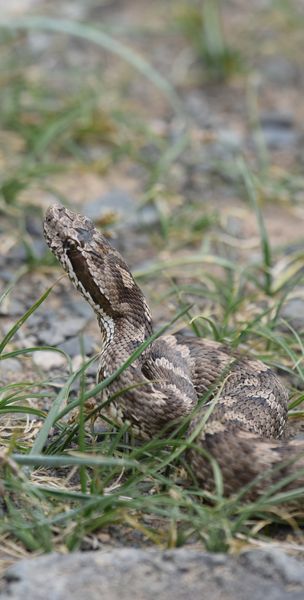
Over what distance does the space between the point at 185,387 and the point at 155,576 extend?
66.5 inches

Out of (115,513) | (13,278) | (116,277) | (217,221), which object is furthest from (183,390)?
(217,221)

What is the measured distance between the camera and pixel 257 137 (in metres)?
9.56

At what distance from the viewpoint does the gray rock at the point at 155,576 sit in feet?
11.4

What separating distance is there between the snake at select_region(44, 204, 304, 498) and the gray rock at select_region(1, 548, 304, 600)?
48cm

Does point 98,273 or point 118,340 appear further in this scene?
point 98,273

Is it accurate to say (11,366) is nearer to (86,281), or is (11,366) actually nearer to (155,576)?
(86,281)

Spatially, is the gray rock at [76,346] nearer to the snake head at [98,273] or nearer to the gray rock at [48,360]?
the gray rock at [48,360]

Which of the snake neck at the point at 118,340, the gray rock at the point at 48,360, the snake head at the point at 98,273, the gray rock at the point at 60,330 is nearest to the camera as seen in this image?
the snake neck at the point at 118,340

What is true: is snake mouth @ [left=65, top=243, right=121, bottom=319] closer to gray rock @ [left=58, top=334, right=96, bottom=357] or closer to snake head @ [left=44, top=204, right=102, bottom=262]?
snake head @ [left=44, top=204, right=102, bottom=262]

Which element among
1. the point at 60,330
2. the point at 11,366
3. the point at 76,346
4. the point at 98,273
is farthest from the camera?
the point at 60,330

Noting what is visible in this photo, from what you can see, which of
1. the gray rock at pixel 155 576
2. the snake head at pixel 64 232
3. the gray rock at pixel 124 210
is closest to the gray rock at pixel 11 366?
the snake head at pixel 64 232

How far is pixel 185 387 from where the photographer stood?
5.17 metres

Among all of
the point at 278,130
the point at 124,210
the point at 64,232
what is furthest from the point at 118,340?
the point at 278,130

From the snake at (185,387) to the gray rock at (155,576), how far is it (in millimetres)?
482
